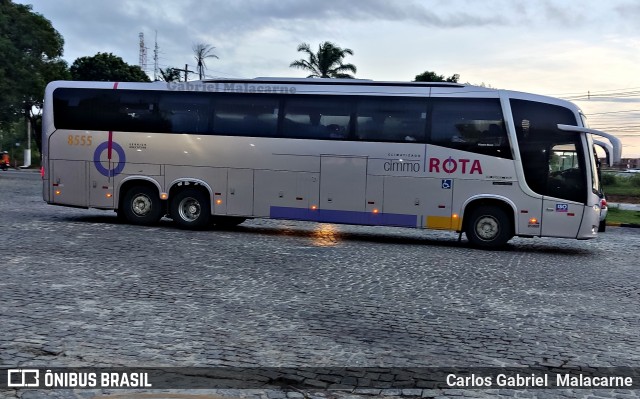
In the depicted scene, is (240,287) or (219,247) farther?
(219,247)

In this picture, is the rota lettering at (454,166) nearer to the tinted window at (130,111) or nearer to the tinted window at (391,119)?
the tinted window at (391,119)

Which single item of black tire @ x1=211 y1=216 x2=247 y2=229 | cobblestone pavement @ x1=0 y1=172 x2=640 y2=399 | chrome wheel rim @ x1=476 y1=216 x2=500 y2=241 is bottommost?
cobblestone pavement @ x1=0 y1=172 x2=640 y2=399

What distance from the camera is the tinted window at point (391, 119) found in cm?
1492

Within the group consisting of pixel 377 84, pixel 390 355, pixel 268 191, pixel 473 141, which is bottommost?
pixel 390 355

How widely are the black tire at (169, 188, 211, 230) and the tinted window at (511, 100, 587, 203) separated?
7.74 m

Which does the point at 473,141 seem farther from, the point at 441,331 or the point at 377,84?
the point at 441,331

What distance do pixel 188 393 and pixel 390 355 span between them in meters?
1.93

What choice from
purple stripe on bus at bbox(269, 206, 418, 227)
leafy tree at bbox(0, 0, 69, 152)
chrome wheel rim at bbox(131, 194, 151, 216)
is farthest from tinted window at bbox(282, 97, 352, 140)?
leafy tree at bbox(0, 0, 69, 152)

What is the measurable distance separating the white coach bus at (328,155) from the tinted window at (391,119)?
24 mm

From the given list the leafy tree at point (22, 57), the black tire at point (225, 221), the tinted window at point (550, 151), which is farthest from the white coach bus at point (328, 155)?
the leafy tree at point (22, 57)

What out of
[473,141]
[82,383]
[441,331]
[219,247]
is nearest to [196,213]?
[219,247]

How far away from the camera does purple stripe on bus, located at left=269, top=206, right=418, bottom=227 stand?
1514 cm

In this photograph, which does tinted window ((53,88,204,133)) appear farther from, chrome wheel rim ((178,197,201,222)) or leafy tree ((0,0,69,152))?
leafy tree ((0,0,69,152))

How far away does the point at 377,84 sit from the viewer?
15414 millimetres
